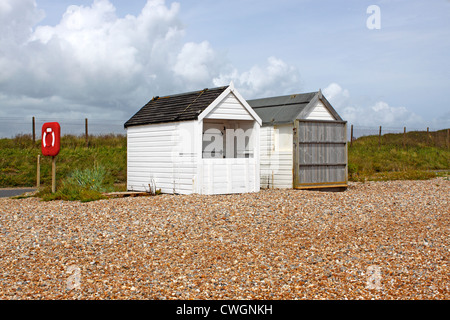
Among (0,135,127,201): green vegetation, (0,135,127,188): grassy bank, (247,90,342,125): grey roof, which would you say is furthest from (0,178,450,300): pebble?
(0,135,127,188): grassy bank

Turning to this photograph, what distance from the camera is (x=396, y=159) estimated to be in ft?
95.0

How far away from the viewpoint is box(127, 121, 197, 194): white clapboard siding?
13133mm

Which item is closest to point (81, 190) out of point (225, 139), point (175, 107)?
point (175, 107)

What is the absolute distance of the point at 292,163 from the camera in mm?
14984

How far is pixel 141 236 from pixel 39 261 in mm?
1730

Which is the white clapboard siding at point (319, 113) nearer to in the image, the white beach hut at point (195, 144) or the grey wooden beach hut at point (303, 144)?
the grey wooden beach hut at point (303, 144)

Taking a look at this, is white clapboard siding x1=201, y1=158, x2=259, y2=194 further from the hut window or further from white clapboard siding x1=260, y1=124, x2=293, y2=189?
white clapboard siding x1=260, y1=124, x2=293, y2=189

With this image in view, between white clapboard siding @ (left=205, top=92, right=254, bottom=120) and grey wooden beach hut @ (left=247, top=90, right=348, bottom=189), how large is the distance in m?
1.94

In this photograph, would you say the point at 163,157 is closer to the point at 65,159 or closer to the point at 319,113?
the point at 319,113

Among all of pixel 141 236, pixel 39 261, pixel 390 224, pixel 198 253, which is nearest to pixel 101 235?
pixel 141 236

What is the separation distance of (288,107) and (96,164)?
920 centimetres

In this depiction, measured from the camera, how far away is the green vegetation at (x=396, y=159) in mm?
21578

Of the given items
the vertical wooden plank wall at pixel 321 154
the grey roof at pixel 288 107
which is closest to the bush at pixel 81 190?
the grey roof at pixel 288 107

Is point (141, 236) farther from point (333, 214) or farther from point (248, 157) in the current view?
point (248, 157)
